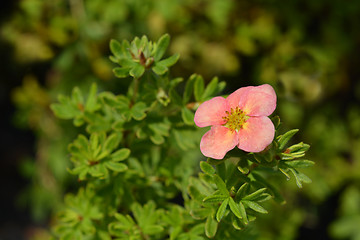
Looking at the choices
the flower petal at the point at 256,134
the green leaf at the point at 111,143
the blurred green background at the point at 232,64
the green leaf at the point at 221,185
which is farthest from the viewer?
the blurred green background at the point at 232,64

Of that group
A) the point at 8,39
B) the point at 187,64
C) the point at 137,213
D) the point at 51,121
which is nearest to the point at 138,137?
the point at 137,213

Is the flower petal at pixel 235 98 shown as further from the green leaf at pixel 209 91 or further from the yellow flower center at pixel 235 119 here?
the green leaf at pixel 209 91

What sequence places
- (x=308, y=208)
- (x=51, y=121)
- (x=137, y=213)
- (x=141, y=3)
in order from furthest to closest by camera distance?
(x=308, y=208) < (x=51, y=121) < (x=141, y=3) < (x=137, y=213)

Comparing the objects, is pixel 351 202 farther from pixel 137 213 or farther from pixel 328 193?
pixel 137 213

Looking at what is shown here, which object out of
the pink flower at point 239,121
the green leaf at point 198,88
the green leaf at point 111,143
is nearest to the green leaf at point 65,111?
the green leaf at point 111,143

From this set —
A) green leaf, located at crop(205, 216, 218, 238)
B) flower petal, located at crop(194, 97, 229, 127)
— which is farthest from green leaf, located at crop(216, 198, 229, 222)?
flower petal, located at crop(194, 97, 229, 127)

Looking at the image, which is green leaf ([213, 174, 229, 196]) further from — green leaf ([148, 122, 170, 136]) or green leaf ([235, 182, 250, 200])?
green leaf ([148, 122, 170, 136])
